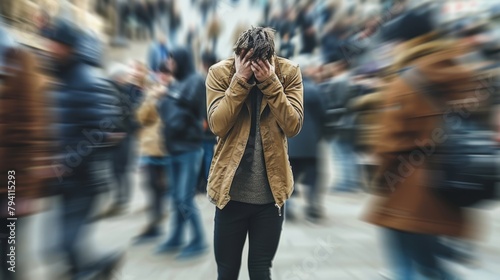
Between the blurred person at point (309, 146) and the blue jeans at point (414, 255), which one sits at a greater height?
the blurred person at point (309, 146)

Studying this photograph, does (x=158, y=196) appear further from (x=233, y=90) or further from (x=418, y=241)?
(x=418, y=241)

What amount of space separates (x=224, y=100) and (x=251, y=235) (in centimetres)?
60

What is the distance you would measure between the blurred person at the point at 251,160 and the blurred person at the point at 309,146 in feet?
5.33

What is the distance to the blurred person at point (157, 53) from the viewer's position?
2797 mm

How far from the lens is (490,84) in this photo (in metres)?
1.88

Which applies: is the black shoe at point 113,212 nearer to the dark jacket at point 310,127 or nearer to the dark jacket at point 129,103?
the dark jacket at point 129,103

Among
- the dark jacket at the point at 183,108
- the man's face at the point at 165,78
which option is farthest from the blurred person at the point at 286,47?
the man's face at the point at 165,78

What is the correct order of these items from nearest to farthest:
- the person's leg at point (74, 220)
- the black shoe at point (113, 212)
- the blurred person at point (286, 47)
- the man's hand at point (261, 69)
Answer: the man's hand at point (261, 69) < the person's leg at point (74, 220) < the black shoe at point (113, 212) < the blurred person at point (286, 47)

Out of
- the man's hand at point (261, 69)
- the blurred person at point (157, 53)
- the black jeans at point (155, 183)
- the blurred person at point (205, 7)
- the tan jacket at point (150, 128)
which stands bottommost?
the black jeans at point (155, 183)

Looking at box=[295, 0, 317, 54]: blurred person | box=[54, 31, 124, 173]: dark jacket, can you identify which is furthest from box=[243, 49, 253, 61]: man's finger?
box=[295, 0, 317, 54]: blurred person

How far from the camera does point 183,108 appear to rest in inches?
111

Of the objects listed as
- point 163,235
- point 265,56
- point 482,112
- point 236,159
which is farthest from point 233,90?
point 163,235

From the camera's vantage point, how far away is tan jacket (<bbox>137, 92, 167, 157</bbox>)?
293cm

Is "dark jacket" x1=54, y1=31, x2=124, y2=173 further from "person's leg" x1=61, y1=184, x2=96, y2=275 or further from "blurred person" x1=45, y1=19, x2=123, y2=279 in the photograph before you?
"person's leg" x1=61, y1=184, x2=96, y2=275
